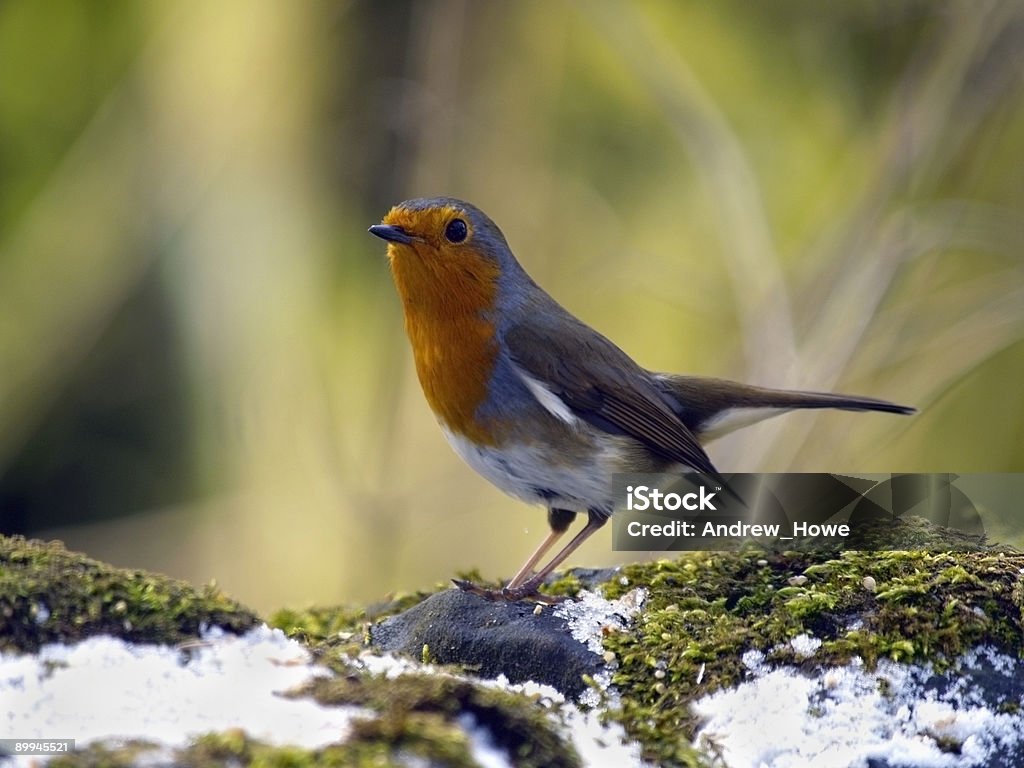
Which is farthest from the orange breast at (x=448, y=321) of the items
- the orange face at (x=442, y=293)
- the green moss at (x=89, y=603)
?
the green moss at (x=89, y=603)

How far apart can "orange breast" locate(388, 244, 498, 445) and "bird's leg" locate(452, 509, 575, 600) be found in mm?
451

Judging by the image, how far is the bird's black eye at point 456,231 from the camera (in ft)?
11.7

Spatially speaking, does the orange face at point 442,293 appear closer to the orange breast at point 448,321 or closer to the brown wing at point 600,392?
the orange breast at point 448,321

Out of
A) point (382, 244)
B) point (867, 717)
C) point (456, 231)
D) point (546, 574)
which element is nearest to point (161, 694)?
point (867, 717)

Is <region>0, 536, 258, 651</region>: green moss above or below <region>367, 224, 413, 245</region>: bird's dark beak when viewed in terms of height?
below

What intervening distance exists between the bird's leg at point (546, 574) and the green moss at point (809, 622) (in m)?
0.37

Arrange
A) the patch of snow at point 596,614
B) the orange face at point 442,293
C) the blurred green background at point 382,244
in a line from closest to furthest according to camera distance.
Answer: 1. the patch of snow at point 596,614
2. the orange face at point 442,293
3. the blurred green background at point 382,244

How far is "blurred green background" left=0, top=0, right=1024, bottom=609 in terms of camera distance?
5.15 metres

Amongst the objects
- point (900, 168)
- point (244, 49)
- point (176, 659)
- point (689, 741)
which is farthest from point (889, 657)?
point (244, 49)

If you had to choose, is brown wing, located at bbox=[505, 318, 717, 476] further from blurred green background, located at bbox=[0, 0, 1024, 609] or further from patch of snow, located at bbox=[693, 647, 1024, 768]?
blurred green background, located at bbox=[0, 0, 1024, 609]

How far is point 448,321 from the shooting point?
139 inches

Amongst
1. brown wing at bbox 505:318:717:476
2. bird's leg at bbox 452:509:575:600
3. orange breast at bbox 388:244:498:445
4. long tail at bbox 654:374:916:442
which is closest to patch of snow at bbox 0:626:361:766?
bird's leg at bbox 452:509:575:600

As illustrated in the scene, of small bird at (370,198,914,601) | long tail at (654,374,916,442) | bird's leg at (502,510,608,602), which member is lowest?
bird's leg at (502,510,608,602)

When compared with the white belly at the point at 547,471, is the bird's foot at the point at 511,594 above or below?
below
